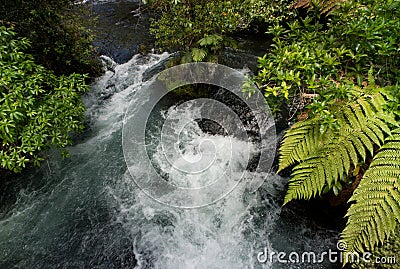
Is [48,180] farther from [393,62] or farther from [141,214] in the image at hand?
[393,62]

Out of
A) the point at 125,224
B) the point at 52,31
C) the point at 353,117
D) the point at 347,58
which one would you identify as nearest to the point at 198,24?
the point at 52,31

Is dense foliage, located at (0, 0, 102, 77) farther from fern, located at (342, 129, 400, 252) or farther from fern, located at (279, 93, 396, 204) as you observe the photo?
fern, located at (342, 129, 400, 252)

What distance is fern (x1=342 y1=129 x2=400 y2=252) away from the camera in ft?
5.95

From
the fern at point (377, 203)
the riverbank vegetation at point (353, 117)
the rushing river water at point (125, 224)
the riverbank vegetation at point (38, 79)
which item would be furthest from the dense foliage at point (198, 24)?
the fern at point (377, 203)

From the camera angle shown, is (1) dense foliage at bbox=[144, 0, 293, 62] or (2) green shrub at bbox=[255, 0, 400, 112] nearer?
(2) green shrub at bbox=[255, 0, 400, 112]

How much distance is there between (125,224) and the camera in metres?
3.19

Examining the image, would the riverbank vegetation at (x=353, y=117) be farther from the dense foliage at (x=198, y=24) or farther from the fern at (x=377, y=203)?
the dense foliage at (x=198, y=24)

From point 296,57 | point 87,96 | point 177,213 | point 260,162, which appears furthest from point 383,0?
point 87,96

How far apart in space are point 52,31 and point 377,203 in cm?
493

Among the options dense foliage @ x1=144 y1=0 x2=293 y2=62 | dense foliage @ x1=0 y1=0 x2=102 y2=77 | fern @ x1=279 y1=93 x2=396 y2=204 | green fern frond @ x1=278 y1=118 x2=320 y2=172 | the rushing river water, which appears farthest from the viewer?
dense foliage @ x1=144 y1=0 x2=293 y2=62

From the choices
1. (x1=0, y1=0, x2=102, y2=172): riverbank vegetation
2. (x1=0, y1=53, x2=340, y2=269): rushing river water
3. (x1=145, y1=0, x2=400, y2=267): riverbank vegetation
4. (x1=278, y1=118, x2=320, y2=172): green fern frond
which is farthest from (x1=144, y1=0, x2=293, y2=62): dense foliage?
(x1=278, y1=118, x2=320, y2=172): green fern frond

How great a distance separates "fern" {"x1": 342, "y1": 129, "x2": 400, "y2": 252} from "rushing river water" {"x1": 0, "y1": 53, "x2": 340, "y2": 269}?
3.10ft

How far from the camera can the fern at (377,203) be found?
1.81m

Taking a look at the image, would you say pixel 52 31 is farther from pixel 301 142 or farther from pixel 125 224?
pixel 301 142
